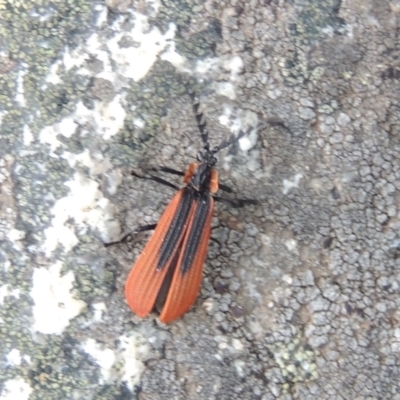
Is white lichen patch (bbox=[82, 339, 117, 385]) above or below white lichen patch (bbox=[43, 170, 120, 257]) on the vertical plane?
below

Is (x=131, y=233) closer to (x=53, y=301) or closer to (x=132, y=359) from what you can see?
(x=53, y=301)

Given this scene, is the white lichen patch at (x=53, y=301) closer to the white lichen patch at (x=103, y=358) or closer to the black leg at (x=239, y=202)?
the white lichen patch at (x=103, y=358)

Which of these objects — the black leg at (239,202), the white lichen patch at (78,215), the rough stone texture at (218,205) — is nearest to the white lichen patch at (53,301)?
the rough stone texture at (218,205)

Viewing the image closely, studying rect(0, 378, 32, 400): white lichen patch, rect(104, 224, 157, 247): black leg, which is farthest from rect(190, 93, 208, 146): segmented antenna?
rect(0, 378, 32, 400): white lichen patch

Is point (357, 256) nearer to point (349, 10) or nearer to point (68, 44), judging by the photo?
point (349, 10)

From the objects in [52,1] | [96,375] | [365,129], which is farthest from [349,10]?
[96,375]

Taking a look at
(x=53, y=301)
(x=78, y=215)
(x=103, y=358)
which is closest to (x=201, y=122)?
(x=78, y=215)

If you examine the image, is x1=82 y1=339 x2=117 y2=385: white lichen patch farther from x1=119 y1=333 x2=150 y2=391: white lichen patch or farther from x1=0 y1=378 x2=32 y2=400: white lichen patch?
x1=0 y1=378 x2=32 y2=400: white lichen patch
